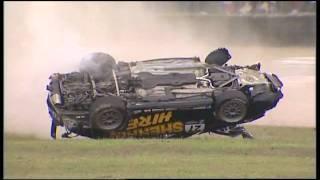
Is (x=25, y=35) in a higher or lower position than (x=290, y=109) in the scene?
higher

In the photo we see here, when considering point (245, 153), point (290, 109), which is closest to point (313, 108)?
point (290, 109)

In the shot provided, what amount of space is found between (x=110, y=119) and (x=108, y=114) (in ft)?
0.15

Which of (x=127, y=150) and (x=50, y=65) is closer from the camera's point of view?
(x=127, y=150)

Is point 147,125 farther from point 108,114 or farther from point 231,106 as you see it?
point 231,106

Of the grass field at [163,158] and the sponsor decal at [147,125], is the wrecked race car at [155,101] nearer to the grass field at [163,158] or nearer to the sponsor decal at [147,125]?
the sponsor decal at [147,125]

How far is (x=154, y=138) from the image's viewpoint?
566 cm

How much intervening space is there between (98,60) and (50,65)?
667mm

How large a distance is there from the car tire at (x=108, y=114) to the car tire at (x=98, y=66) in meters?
0.21

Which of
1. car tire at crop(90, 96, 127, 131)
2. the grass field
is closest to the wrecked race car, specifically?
car tire at crop(90, 96, 127, 131)

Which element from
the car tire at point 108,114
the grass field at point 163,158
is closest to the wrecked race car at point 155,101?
the car tire at point 108,114

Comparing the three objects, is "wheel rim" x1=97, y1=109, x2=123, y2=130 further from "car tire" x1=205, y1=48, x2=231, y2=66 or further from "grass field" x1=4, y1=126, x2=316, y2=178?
"car tire" x1=205, y1=48, x2=231, y2=66

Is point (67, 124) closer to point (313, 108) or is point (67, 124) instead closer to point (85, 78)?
point (85, 78)

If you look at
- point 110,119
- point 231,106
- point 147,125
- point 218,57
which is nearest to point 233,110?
point 231,106

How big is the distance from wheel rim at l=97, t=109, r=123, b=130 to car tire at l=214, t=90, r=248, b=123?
778mm
